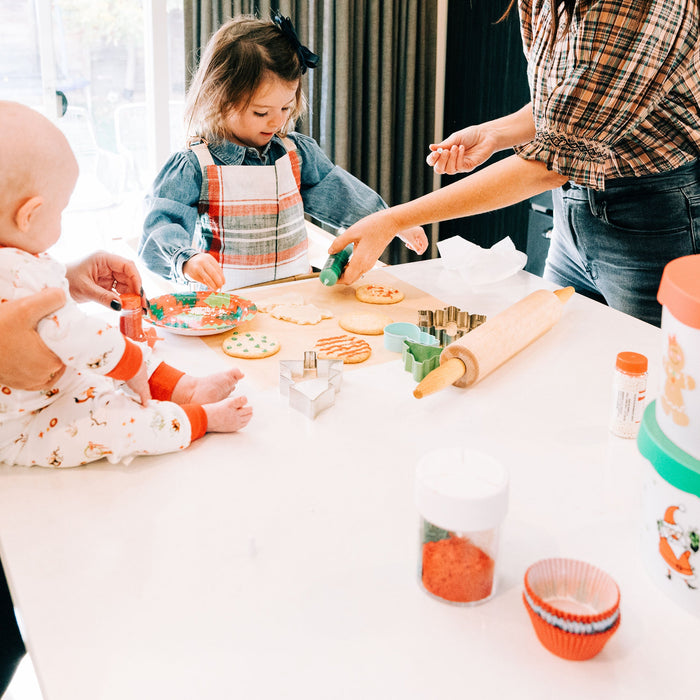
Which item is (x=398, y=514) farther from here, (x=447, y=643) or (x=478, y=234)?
(x=478, y=234)

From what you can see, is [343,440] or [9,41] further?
[9,41]

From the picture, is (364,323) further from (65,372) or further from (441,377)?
→ (65,372)

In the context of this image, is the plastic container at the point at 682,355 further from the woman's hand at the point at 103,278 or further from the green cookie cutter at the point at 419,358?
the woman's hand at the point at 103,278

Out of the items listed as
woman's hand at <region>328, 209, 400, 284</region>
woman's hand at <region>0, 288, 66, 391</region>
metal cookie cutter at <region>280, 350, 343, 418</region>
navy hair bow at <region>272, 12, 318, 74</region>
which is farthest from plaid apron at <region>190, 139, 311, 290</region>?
woman's hand at <region>0, 288, 66, 391</region>

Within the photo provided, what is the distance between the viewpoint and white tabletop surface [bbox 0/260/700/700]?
627 millimetres

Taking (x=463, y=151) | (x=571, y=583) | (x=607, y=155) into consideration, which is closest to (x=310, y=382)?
(x=571, y=583)

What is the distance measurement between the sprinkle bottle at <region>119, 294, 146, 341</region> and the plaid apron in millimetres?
639

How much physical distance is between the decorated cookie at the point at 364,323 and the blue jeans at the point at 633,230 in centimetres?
51

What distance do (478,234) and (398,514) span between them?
9.09 feet

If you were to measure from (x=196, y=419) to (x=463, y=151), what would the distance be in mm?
989

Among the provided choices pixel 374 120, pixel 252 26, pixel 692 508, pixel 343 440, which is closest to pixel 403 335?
pixel 343 440

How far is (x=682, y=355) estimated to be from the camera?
25.9 inches

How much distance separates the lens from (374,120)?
129 inches

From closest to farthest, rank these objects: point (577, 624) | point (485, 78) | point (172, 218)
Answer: point (577, 624), point (172, 218), point (485, 78)
